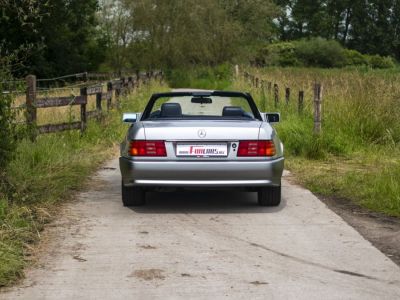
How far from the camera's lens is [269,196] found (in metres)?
7.81

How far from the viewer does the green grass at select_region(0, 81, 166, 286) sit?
5738 mm

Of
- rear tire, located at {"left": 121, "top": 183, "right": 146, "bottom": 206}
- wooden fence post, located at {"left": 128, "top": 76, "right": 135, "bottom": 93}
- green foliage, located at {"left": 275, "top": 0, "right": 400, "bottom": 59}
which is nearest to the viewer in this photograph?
rear tire, located at {"left": 121, "top": 183, "right": 146, "bottom": 206}

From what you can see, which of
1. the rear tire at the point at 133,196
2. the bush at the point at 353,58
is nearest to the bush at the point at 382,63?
the bush at the point at 353,58

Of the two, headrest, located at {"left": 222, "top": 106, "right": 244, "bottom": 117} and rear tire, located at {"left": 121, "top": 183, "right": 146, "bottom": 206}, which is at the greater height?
headrest, located at {"left": 222, "top": 106, "right": 244, "bottom": 117}

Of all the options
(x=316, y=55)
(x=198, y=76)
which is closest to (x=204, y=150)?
(x=198, y=76)

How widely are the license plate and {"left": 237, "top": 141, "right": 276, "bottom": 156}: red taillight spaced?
17 centimetres

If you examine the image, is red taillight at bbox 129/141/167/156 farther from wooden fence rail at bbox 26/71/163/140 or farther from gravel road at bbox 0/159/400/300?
wooden fence rail at bbox 26/71/163/140

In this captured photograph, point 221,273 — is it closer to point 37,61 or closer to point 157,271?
point 157,271

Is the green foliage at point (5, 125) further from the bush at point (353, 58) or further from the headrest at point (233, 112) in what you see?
the bush at point (353, 58)

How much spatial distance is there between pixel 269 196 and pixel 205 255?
2237 mm

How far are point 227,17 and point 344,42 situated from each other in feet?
185

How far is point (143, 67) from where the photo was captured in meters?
50.1

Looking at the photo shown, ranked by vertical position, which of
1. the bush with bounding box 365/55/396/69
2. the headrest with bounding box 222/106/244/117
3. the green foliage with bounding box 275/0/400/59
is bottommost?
the headrest with bounding box 222/106/244/117

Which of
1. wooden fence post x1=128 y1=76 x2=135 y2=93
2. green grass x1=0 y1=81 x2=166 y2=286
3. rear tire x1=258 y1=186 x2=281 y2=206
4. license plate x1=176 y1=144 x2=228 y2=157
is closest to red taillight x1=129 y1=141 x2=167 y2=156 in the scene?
license plate x1=176 y1=144 x2=228 y2=157
